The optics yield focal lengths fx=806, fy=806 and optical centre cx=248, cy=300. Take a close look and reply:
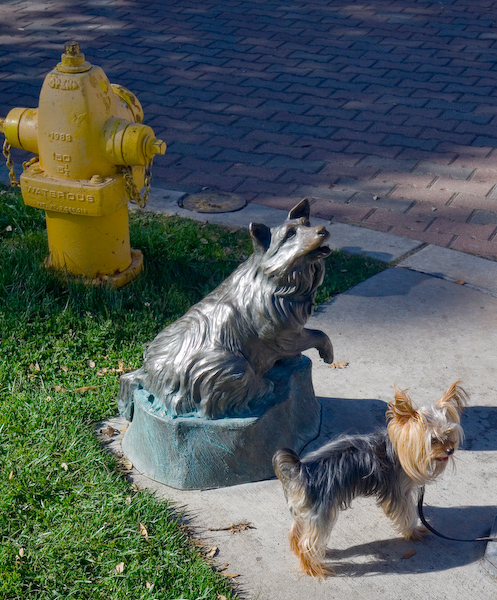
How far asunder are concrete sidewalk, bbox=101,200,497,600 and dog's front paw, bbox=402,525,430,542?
0.02 meters

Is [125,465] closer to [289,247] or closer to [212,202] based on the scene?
[289,247]

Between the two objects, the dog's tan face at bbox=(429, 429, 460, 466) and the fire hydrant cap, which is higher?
the fire hydrant cap

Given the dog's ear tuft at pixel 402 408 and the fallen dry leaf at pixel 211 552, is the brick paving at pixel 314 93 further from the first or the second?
the fallen dry leaf at pixel 211 552

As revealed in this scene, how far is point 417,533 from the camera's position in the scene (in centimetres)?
327

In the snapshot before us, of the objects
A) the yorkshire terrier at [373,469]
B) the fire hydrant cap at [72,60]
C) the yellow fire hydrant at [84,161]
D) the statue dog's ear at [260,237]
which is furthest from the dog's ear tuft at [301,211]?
the fire hydrant cap at [72,60]

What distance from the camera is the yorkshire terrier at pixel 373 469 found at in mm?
2879

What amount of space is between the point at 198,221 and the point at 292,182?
992mm

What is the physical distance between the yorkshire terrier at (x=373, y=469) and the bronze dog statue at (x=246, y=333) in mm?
472

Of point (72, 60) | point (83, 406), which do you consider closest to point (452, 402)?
point (83, 406)

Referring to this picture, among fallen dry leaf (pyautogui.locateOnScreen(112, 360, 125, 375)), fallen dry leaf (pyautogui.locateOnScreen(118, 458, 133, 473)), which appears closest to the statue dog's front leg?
fallen dry leaf (pyautogui.locateOnScreen(118, 458, 133, 473))

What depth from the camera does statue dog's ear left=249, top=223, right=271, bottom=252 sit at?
3.20 meters

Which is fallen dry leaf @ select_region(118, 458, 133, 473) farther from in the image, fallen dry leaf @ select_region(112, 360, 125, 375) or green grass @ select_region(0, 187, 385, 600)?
fallen dry leaf @ select_region(112, 360, 125, 375)

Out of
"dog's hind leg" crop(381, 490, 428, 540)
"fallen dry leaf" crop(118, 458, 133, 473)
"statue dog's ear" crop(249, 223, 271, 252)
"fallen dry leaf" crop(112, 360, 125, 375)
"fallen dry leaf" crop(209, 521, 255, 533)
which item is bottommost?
"fallen dry leaf" crop(112, 360, 125, 375)

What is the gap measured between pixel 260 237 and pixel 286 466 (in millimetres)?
908
